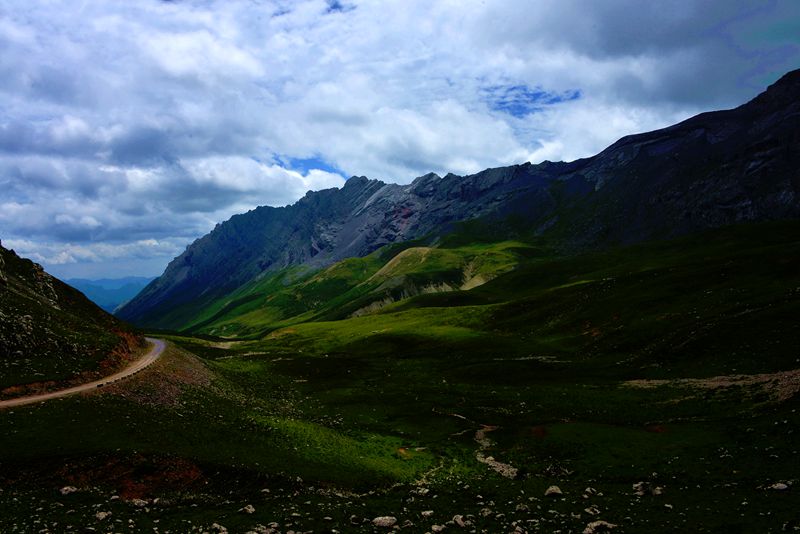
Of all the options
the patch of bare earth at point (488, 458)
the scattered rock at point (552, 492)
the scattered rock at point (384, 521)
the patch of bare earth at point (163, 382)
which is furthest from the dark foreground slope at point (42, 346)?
the scattered rock at point (552, 492)

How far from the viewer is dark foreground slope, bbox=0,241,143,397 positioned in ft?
172

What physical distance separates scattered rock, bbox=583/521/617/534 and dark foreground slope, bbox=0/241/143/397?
50.9 m

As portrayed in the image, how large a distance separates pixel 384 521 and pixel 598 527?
1092 centimetres

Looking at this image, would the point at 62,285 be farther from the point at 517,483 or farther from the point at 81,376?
the point at 517,483

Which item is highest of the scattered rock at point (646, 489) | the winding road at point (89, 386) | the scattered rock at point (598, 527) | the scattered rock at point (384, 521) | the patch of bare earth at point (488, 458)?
the winding road at point (89, 386)

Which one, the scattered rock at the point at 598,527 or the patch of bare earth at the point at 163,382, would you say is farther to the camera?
the patch of bare earth at the point at 163,382

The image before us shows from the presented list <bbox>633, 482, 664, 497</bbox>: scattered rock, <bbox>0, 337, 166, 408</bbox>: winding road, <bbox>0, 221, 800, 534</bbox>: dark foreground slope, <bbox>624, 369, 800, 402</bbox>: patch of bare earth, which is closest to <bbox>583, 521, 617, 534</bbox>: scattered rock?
<bbox>0, 221, 800, 534</bbox>: dark foreground slope

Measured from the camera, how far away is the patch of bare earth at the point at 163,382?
5175 centimetres

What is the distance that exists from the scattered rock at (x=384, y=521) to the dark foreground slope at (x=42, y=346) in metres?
40.6

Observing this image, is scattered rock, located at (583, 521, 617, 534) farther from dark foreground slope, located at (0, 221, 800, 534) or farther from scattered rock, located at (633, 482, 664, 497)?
scattered rock, located at (633, 482, 664, 497)

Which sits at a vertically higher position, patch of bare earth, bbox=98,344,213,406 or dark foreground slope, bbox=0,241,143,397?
dark foreground slope, bbox=0,241,143,397

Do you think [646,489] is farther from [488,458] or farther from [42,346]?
[42,346]

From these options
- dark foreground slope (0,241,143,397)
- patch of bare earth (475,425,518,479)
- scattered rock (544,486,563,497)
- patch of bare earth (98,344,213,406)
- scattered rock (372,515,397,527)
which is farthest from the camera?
dark foreground slope (0,241,143,397)

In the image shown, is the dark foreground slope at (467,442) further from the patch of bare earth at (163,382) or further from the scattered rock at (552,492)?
the scattered rock at (552,492)
